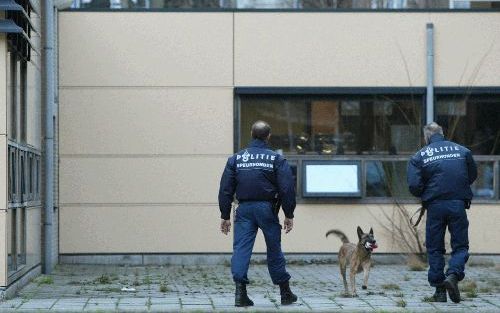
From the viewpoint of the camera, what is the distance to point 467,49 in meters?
18.0

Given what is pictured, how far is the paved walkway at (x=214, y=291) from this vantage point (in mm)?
11266

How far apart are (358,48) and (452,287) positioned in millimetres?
7074

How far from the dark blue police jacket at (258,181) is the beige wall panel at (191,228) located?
623cm

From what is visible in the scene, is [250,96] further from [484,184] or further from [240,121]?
[484,184]

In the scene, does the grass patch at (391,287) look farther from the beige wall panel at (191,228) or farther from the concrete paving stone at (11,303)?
the concrete paving stone at (11,303)

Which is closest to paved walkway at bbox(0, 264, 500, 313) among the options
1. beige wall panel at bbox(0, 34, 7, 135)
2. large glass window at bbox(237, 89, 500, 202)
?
large glass window at bbox(237, 89, 500, 202)

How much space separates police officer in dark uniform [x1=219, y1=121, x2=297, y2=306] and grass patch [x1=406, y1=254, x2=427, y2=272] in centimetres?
542

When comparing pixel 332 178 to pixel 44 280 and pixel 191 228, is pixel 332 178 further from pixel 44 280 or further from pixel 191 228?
pixel 44 280

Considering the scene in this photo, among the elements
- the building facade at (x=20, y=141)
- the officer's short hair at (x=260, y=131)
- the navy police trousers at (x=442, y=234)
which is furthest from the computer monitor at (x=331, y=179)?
the officer's short hair at (x=260, y=131)

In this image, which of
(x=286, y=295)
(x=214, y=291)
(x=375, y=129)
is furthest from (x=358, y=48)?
(x=286, y=295)

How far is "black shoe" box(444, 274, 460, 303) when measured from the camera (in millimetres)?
11586

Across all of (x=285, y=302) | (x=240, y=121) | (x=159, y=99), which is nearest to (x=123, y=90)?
(x=159, y=99)

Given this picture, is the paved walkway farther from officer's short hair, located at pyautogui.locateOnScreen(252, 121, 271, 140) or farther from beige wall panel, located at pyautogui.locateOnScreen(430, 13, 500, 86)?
beige wall panel, located at pyautogui.locateOnScreen(430, 13, 500, 86)

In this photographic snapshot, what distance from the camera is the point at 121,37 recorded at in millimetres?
17703
